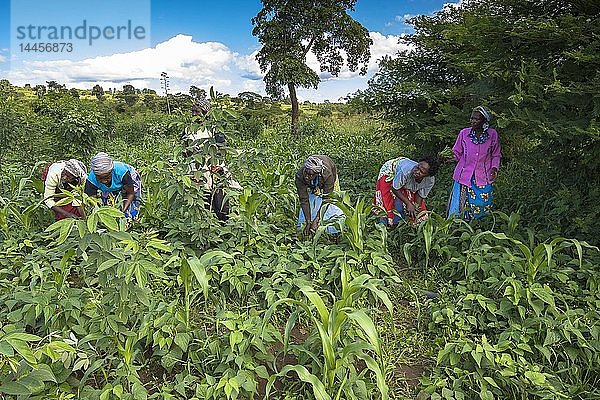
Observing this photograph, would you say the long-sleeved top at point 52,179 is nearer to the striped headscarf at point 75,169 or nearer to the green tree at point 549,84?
the striped headscarf at point 75,169

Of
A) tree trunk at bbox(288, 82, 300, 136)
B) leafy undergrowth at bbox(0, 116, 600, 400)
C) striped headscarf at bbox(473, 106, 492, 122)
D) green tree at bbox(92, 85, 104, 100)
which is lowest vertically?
leafy undergrowth at bbox(0, 116, 600, 400)

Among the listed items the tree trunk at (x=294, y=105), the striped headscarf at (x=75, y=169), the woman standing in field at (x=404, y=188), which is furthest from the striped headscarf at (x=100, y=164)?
the tree trunk at (x=294, y=105)

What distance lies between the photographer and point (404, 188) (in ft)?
13.9

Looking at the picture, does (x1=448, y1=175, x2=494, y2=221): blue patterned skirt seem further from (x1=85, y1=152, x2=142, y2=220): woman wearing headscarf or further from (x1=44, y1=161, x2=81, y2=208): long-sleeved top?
(x1=44, y1=161, x2=81, y2=208): long-sleeved top

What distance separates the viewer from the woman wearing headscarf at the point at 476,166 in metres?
4.11

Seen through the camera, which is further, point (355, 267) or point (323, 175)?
point (323, 175)

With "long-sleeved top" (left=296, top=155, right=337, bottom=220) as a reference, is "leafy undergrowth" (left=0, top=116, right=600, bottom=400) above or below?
below

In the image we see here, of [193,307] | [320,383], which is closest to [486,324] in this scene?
[320,383]

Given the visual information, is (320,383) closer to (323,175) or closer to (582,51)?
(323,175)

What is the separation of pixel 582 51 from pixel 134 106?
16.7 m

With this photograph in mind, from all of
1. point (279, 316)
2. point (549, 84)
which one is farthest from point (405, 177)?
point (279, 316)

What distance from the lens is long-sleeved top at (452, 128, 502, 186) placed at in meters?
4.12

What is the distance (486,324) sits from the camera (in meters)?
2.83

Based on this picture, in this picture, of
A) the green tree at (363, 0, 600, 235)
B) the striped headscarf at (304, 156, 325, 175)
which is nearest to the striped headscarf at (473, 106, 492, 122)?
the green tree at (363, 0, 600, 235)
